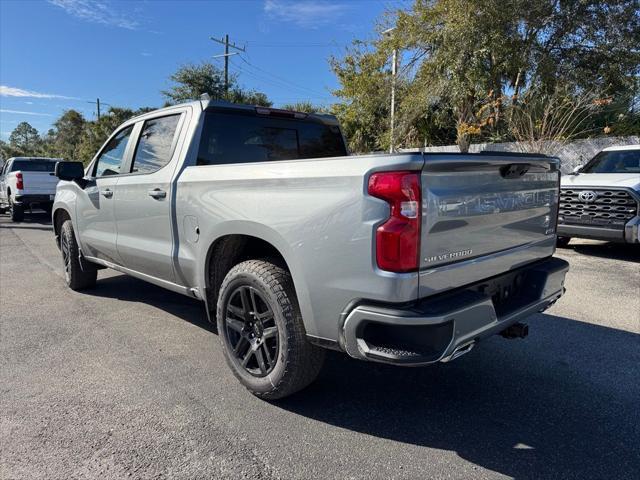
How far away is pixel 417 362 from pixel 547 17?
14.0m

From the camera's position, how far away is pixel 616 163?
8023 mm

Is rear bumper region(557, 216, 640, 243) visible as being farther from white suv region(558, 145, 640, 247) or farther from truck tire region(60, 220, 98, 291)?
truck tire region(60, 220, 98, 291)

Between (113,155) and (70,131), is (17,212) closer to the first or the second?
(113,155)

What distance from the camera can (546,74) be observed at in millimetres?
13414

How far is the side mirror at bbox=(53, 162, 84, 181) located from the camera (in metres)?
4.89

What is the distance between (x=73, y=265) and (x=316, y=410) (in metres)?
3.97

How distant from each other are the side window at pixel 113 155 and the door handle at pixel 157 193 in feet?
3.32

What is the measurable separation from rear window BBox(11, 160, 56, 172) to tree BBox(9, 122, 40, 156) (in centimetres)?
7855

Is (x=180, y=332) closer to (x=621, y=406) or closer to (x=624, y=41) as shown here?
(x=621, y=406)

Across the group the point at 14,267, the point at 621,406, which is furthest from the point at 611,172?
the point at 14,267

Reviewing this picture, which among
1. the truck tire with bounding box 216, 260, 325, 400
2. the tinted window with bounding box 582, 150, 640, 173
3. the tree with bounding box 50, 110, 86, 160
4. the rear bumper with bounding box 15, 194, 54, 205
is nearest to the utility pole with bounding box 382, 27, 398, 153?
the tinted window with bounding box 582, 150, 640, 173

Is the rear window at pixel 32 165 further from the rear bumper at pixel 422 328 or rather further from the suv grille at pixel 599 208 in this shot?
the rear bumper at pixel 422 328

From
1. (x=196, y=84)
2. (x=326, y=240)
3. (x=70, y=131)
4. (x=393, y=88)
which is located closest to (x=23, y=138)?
(x=70, y=131)

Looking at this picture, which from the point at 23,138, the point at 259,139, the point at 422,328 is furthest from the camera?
the point at 23,138
